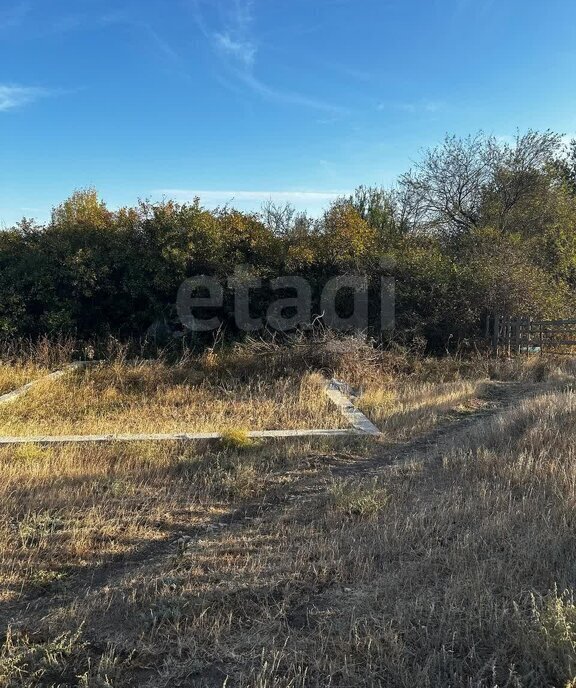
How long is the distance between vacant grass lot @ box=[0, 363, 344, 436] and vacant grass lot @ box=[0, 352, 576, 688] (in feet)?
3.94

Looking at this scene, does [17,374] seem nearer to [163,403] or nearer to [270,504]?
[163,403]

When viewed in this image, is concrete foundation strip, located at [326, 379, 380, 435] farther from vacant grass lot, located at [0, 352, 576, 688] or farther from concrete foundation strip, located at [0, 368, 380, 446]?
vacant grass lot, located at [0, 352, 576, 688]

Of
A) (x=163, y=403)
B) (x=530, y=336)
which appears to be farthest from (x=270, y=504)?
(x=530, y=336)

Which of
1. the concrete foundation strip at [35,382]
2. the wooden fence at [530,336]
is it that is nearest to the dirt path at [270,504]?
the wooden fence at [530,336]

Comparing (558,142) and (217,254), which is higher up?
(558,142)

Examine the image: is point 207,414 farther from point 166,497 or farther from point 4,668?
point 4,668

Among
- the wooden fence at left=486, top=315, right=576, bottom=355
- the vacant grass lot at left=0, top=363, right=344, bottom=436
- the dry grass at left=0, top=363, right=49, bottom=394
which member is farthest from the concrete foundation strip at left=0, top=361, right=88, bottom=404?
the wooden fence at left=486, top=315, right=576, bottom=355

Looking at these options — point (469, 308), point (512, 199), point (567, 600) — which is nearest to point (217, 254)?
point (469, 308)

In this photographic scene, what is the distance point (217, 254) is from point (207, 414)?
6.93 metres

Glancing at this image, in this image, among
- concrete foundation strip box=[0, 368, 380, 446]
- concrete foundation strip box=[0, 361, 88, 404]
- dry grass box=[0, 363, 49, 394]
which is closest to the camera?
concrete foundation strip box=[0, 368, 380, 446]

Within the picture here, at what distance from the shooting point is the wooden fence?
13.3 metres

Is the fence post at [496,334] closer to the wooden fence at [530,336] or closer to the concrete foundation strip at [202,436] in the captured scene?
the wooden fence at [530,336]

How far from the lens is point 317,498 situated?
4.72 meters

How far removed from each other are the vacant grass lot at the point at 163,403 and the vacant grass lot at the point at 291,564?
1201 mm
